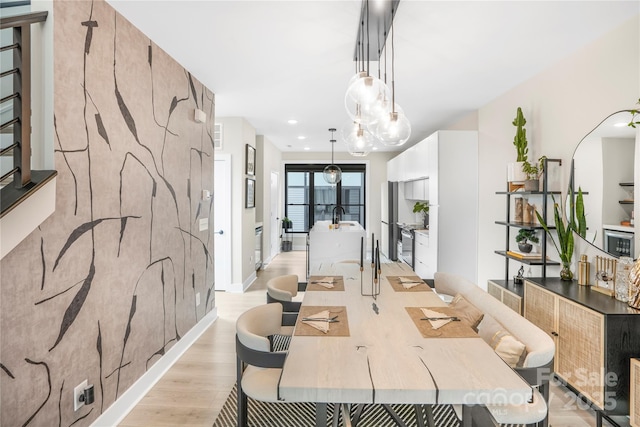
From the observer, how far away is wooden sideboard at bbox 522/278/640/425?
6.60 ft

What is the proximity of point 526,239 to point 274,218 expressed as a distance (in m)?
5.72

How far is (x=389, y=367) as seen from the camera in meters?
1.33

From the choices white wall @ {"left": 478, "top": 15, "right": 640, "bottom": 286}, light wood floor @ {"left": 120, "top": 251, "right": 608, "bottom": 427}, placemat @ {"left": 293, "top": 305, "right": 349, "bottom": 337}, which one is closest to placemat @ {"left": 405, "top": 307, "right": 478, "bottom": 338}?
placemat @ {"left": 293, "top": 305, "right": 349, "bottom": 337}

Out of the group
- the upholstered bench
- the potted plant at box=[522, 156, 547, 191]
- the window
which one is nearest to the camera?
the upholstered bench

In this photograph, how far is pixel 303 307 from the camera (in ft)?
6.61

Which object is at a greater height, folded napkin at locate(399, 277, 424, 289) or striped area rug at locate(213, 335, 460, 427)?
folded napkin at locate(399, 277, 424, 289)

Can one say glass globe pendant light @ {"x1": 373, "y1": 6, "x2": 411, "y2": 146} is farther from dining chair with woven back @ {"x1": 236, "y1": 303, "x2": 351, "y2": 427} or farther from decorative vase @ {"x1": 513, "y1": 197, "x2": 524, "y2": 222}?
decorative vase @ {"x1": 513, "y1": 197, "x2": 524, "y2": 222}

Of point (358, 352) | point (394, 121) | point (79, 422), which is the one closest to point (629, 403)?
point (358, 352)

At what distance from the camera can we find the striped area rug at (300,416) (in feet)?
7.16

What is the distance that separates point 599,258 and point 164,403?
3.23 metres

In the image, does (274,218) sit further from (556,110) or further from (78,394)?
(78,394)

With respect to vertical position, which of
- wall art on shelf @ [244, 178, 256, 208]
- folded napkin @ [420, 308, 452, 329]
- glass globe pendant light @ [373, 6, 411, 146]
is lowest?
folded napkin @ [420, 308, 452, 329]

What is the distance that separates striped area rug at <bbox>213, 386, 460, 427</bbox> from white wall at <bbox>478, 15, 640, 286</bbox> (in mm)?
1695

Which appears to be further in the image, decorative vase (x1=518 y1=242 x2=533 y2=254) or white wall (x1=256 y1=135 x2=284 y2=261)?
white wall (x1=256 y1=135 x2=284 y2=261)
